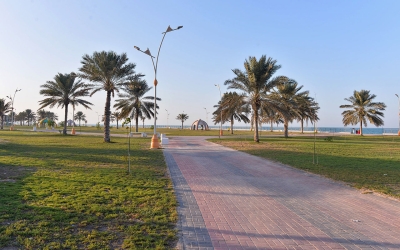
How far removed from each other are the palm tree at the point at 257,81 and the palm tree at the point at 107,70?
Result: 9.45 metres

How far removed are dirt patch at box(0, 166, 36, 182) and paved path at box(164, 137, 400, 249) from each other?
4.40 m

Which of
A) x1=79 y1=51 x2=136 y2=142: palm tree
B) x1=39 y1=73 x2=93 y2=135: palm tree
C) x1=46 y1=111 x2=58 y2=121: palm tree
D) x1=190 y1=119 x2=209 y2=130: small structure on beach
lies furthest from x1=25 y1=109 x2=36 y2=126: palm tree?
x1=79 y1=51 x2=136 y2=142: palm tree

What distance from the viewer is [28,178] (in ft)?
26.5

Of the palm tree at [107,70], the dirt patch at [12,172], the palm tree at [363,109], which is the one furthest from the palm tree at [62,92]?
the palm tree at [363,109]

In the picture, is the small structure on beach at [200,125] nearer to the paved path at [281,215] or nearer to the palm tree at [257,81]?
the palm tree at [257,81]

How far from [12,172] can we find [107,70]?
14.8 m

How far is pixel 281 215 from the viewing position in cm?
546

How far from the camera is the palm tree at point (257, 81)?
2561 centimetres

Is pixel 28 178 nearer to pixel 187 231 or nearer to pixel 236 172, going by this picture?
pixel 187 231

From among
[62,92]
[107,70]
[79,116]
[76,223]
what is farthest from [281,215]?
[79,116]

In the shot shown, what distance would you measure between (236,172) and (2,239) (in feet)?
25.0

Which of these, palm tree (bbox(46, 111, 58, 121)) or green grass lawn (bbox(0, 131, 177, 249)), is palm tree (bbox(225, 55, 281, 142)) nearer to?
green grass lawn (bbox(0, 131, 177, 249))

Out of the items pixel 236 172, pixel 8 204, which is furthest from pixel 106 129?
pixel 8 204

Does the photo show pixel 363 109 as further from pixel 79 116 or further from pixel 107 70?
pixel 79 116
